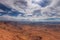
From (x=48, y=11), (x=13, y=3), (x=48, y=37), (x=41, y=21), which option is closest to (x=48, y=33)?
(x=48, y=37)

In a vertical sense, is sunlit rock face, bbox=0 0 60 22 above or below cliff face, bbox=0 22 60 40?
above

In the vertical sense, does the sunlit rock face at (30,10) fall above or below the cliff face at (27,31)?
above

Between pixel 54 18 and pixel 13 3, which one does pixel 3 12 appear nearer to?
pixel 13 3

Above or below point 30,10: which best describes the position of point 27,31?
below
